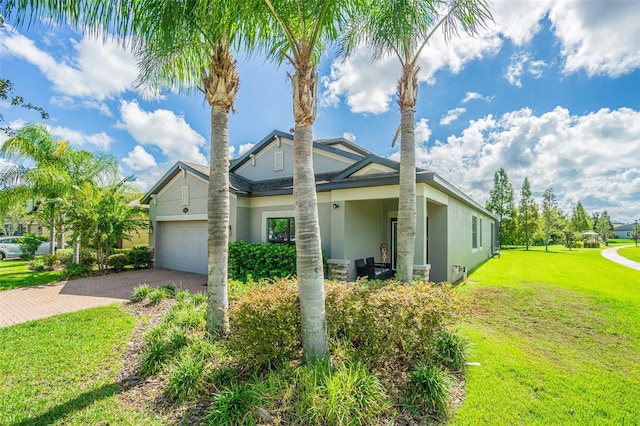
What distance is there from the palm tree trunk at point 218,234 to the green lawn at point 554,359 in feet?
14.1

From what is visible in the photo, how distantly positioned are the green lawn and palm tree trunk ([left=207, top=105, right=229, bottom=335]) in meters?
4.31

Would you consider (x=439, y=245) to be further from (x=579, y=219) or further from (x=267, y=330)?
(x=579, y=219)

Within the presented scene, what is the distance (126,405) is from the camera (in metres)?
3.83

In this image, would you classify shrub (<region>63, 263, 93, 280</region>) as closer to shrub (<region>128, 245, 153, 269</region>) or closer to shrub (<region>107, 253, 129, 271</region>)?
shrub (<region>107, 253, 129, 271</region>)

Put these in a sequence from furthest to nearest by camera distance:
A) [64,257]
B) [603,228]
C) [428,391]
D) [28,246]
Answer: [603,228], [28,246], [64,257], [428,391]

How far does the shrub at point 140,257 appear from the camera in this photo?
1595 centimetres

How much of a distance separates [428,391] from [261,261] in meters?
8.31

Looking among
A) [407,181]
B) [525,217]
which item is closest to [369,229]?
[407,181]

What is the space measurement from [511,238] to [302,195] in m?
45.5

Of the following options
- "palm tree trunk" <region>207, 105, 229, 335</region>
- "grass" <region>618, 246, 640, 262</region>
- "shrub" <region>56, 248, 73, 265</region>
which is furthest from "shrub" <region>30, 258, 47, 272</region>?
"grass" <region>618, 246, 640, 262</region>

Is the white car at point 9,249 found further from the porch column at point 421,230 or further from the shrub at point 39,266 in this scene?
the porch column at point 421,230

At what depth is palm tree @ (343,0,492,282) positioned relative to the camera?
20.2ft

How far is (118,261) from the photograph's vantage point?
609 inches

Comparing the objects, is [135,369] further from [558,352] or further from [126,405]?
[558,352]
